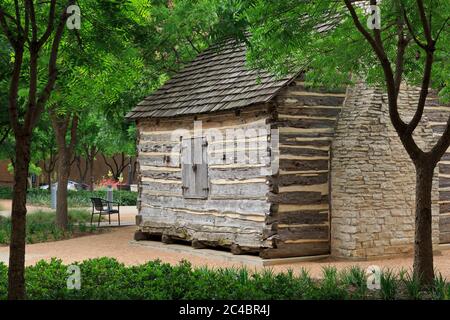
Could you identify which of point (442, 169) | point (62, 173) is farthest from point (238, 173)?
point (62, 173)

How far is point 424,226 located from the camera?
10.2 meters

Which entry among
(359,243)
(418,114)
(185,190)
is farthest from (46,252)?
(418,114)

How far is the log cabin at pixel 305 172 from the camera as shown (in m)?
14.8

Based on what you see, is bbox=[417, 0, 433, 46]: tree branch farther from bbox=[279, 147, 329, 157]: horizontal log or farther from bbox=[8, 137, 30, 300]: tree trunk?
bbox=[279, 147, 329, 157]: horizontal log

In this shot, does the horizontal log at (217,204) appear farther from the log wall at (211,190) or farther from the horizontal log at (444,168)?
the horizontal log at (444,168)

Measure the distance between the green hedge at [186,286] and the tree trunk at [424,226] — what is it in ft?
1.16

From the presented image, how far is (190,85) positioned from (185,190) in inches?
119

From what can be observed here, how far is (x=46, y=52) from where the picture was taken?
10.7 meters

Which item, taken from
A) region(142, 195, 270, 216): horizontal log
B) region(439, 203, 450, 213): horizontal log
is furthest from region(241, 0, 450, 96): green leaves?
region(439, 203, 450, 213): horizontal log

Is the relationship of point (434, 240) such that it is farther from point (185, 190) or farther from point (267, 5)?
point (267, 5)

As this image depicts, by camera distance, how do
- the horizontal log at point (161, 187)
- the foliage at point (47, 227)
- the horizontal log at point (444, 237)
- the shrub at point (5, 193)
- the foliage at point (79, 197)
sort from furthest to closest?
the shrub at point (5, 193) < the foliage at point (79, 197) < the foliage at point (47, 227) < the horizontal log at point (161, 187) < the horizontal log at point (444, 237)

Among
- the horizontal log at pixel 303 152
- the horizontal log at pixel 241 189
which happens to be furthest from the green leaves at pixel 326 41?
the horizontal log at pixel 241 189

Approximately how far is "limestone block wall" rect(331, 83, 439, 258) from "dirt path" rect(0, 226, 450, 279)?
0.45m

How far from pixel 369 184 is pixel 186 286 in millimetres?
7115
